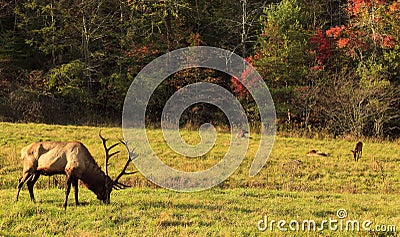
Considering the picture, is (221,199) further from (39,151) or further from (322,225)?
(39,151)

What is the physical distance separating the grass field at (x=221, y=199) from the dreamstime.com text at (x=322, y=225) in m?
0.07

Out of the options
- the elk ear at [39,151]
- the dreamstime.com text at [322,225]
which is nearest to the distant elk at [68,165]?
the elk ear at [39,151]

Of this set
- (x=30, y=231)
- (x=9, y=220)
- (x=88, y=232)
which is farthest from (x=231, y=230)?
(x=9, y=220)

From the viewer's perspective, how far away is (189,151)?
58.6 ft

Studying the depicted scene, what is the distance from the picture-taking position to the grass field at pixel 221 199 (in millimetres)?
7375

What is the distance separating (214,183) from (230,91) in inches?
676

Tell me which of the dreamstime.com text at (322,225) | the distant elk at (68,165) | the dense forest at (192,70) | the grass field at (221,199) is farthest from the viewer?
the dense forest at (192,70)

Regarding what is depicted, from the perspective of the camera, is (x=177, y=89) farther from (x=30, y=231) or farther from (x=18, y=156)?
(x=30, y=231)

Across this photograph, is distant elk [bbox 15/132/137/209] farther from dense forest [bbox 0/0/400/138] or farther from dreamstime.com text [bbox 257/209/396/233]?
dense forest [bbox 0/0/400/138]

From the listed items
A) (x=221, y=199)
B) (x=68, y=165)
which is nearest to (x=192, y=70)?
(x=221, y=199)

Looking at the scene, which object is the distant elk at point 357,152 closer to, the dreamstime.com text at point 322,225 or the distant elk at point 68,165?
the dreamstime.com text at point 322,225

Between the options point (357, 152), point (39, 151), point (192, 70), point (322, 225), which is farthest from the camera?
point (192, 70)

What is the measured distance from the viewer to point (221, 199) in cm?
1019

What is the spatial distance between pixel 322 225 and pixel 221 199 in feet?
9.55
